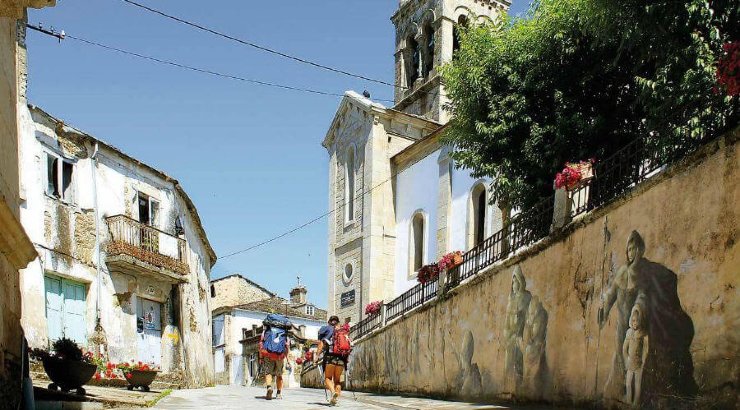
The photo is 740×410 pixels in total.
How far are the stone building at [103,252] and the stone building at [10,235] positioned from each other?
889cm

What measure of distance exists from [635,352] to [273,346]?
700cm

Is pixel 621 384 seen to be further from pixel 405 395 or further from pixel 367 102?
pixel 367 102

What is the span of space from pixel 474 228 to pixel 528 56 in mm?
13010

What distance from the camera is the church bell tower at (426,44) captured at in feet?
131

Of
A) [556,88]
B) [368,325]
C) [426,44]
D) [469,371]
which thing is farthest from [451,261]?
[426,44]

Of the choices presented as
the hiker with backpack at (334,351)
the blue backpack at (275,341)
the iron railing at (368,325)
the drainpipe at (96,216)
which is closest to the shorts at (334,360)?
the hiker with backpack at (334,351)

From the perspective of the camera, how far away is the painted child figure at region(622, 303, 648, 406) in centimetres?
949

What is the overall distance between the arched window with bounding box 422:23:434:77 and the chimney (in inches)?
907

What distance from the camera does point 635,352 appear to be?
9.65 m

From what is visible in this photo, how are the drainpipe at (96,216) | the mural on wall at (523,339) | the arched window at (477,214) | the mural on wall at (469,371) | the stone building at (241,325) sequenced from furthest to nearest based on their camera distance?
the stone building at (241,325)
the arched window at (477,214)
the drainpipe at (96,216)
the mural on wall at (469,371)
the mural on wall at (523,339)

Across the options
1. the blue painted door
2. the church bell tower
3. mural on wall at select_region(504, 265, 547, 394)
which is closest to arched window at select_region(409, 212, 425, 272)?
the church bell tower

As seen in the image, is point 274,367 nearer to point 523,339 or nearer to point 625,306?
point 523,339

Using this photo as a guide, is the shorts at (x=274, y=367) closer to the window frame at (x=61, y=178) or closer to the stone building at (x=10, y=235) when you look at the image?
the stone building at (x=10, y=235)

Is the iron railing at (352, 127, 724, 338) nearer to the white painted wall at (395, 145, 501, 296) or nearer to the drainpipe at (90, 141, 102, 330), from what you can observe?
the white painted wall at (395, 145, 501, 296)
